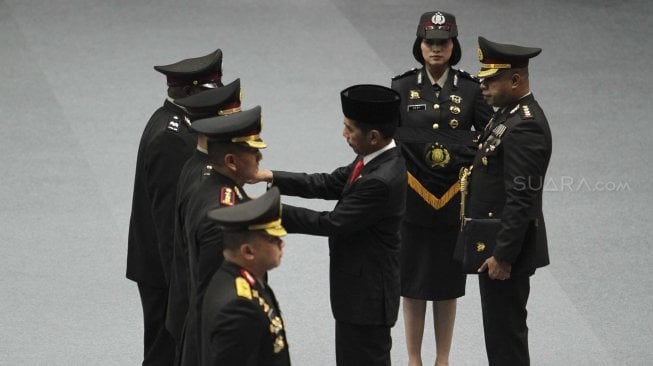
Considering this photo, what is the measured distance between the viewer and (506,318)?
201 inches

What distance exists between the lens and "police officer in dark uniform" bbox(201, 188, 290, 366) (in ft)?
11.6

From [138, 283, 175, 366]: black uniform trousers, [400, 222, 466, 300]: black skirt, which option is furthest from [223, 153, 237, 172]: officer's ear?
[400, 222, 466, 300]: black skirt

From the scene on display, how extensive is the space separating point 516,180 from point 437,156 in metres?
0.69

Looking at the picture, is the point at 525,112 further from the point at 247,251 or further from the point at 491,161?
the point at 247,251

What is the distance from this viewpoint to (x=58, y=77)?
8.98 m

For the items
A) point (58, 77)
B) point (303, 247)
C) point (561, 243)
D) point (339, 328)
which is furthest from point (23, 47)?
point (339, 328)

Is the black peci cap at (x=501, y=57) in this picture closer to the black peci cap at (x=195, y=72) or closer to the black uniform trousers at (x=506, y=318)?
the black uniform trousers at (x=506, y=318)

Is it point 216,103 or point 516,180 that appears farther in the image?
point 516,180

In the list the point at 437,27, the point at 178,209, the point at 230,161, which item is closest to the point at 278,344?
the point at 230,161

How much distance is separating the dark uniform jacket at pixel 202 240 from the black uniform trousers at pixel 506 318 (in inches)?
56.7

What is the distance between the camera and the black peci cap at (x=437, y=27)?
18.3ft

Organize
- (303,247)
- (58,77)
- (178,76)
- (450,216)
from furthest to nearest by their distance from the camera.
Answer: (58,77), (303,247), (450,216), (178,76)

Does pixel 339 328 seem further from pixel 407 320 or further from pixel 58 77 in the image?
pixel 58 77

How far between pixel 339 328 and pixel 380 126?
0.84 meters
